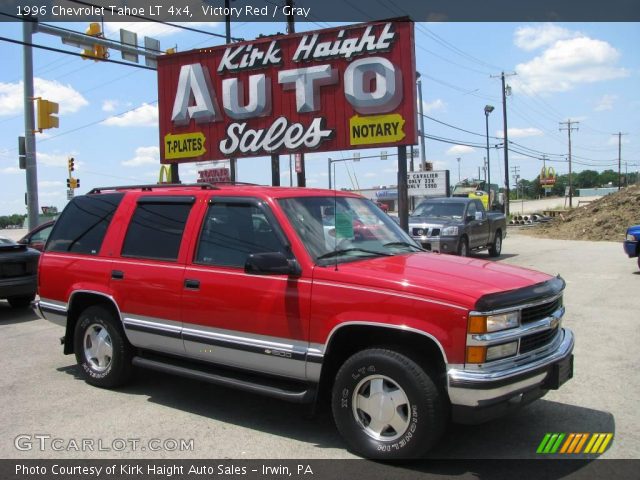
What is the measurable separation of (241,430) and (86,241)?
2.60m

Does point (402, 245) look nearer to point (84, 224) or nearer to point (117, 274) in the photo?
point (117, 274)

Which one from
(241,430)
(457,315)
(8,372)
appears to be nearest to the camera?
(457,315)

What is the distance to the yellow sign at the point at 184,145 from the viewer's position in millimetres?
15641

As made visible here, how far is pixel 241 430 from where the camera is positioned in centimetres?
457

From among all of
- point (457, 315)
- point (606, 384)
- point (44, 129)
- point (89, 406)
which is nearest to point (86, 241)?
point (89, 406)

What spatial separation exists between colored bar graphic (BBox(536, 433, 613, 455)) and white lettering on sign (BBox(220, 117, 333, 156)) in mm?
10281

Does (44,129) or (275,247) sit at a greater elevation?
(44,129)

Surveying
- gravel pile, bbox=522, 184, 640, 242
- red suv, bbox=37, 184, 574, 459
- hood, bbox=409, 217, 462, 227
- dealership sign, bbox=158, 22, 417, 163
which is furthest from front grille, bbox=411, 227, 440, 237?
gravel pile, bbox=522, 184, 640, 242

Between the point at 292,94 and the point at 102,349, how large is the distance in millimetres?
9771

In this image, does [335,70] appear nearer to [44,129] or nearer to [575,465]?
[44,129]

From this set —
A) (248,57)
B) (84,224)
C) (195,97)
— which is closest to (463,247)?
(248,57)

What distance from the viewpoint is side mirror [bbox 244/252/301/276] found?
13.5 feet

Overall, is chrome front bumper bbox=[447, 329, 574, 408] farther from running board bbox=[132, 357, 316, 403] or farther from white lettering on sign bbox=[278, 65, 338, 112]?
white lettering on sign bbox=[278, 65, 338, 112]

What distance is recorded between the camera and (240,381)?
179 inches
